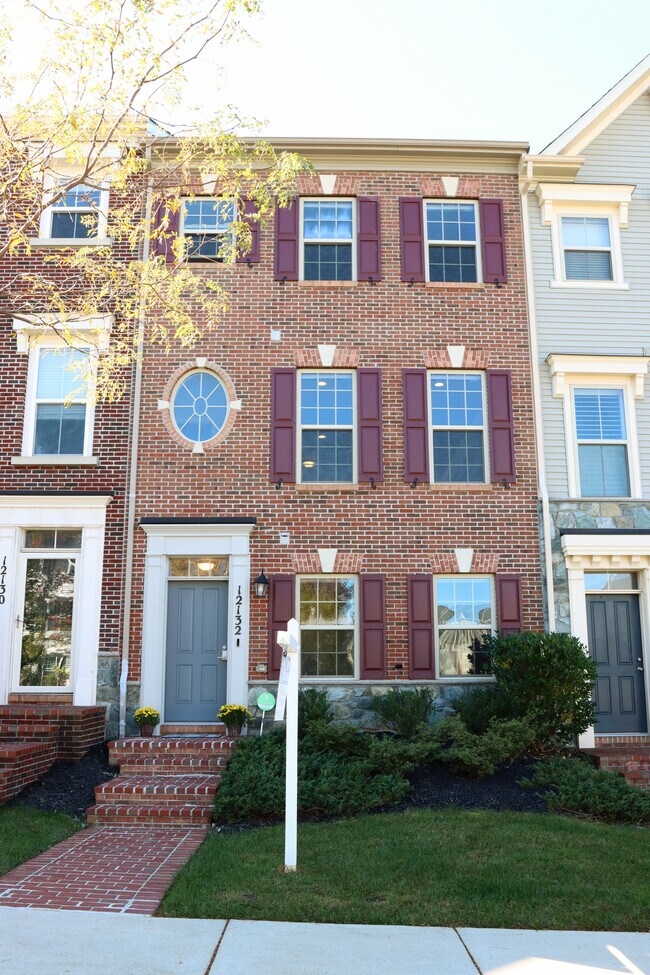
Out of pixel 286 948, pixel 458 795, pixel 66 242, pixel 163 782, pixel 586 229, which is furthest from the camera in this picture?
pixel 586 229

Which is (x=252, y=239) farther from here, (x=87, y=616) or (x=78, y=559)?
(x=87, y=616)

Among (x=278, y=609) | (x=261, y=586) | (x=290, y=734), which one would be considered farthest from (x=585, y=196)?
(x=290, y=734)

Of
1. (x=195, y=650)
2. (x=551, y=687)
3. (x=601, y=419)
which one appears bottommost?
(x=551, y=687)

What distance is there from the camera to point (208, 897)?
5.88 meters

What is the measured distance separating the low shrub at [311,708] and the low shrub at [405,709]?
71 cm

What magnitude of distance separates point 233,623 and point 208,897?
18.7 ft

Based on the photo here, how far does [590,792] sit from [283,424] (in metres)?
6.31

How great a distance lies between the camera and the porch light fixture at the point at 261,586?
11406mm

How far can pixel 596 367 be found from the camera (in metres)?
12.2

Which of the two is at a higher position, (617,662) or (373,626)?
(373,626)

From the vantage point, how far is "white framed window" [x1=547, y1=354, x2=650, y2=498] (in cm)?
1217

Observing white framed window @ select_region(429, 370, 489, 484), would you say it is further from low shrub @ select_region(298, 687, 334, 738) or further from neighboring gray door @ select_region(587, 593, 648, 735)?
low shrub @ select_region(298, 687, 334, 738)

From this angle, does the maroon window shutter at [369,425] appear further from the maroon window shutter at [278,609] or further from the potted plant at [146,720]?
the potted plant at [146,720]

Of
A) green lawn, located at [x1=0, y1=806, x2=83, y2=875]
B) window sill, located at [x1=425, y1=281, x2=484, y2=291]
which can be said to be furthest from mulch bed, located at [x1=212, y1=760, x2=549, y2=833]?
window sill, located at [x1=425, y1=281, x2=484, y2=291]
